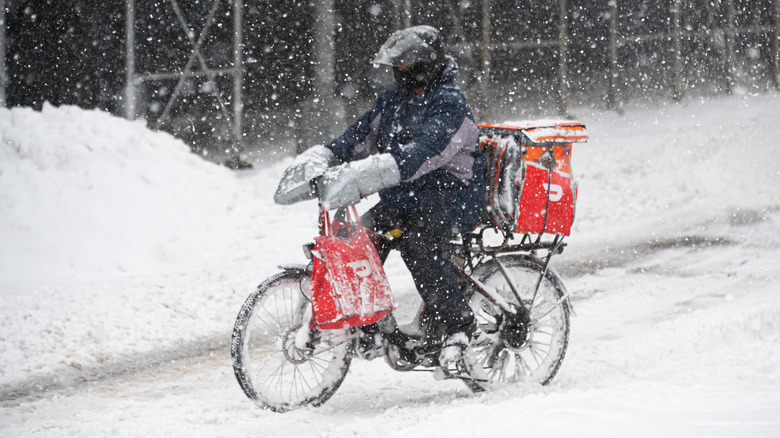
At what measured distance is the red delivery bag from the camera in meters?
4.51

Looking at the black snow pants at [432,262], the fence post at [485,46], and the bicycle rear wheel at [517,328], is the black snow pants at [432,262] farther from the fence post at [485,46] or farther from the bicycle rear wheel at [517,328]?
the fence post at [485,46]

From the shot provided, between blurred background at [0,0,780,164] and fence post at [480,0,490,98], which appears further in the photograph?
fence post at [480,0,490,98]

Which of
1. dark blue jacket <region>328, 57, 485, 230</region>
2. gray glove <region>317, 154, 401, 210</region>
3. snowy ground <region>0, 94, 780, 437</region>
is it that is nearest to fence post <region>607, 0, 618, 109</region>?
snowy ground <region>0, 94, 780, 437</region>

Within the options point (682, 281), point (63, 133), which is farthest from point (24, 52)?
point (682, 281)

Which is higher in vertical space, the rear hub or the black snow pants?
the black snow pants

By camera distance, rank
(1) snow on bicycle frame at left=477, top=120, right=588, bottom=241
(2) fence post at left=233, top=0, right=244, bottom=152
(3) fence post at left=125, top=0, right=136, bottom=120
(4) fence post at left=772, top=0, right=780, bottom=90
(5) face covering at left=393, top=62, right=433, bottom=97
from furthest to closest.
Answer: (4) fence post at left=772, top=0, right=780, bottom=90, (2) fence post at left=233, top=0, right=244, bottom=152, (3) fence post at left=125, top=0, right=136, bottom=120, (1) snow on bicycle frame at left=477, top=120, right=588, bottom=241, (5) face covering at left=393, top=62, right=433, bottom=97

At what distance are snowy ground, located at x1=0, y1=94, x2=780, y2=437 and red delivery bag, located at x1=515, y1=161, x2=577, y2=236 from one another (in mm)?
903

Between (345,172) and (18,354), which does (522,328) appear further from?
(18,354)

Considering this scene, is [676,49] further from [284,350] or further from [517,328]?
[284,350]

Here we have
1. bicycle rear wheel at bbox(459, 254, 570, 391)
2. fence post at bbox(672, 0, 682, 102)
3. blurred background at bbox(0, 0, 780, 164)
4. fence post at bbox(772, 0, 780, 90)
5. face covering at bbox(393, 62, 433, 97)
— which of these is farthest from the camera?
fence post at bbox(772, 0, 780, 90)

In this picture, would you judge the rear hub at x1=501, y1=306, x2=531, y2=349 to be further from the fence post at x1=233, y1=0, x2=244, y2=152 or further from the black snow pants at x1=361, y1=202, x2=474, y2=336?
A: the fence post at x1=233, y1=0, x2=244, y2=152

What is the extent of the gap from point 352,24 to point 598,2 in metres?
5.32

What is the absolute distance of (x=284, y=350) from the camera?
14.5 ft

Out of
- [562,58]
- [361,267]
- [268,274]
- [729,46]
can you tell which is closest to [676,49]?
[729,46]
